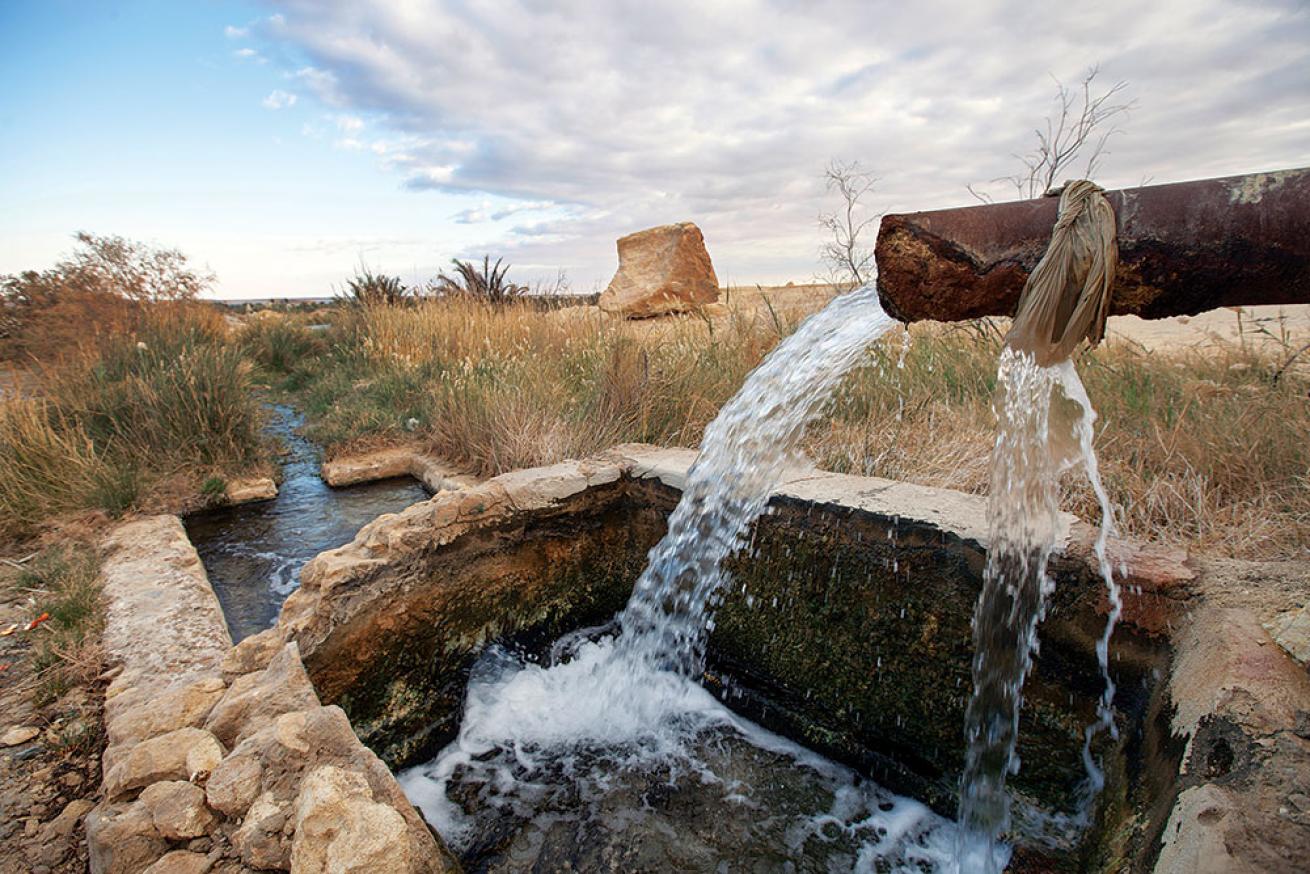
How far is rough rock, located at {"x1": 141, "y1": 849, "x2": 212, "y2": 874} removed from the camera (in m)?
1.12

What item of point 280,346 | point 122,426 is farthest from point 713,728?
point 280,346

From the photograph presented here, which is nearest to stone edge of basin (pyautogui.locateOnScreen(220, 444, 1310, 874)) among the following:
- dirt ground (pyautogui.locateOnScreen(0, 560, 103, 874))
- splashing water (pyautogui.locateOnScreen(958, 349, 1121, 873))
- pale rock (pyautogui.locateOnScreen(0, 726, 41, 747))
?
splashing water (pyautogui.locateOnScreen(958, 349, 1121, 873))

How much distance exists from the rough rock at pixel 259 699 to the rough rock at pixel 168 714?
2.0 inches

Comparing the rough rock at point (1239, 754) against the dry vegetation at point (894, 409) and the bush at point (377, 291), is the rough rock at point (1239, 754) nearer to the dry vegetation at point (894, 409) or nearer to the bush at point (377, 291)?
Answer: the dry vegetation at point (894, 409)

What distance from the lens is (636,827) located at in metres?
2.05

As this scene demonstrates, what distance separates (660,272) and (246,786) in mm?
9886

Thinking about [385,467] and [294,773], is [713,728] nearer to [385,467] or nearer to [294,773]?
[294,773]

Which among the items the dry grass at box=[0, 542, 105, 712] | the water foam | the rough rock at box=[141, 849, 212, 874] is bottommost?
the water foam

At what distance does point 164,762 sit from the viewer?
53.2 inches

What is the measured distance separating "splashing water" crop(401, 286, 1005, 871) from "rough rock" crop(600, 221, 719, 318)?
750 cm

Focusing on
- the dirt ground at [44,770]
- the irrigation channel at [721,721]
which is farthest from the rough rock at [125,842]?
the irrigation channel at [721,721]

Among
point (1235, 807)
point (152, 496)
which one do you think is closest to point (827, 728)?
point (1235, 807)

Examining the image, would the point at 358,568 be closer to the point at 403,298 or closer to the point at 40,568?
the point at 40,568

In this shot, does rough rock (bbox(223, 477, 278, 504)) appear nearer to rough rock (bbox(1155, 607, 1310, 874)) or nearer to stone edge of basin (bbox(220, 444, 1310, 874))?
stone edge of basin (bbox(220, 444, 1310, 874))
